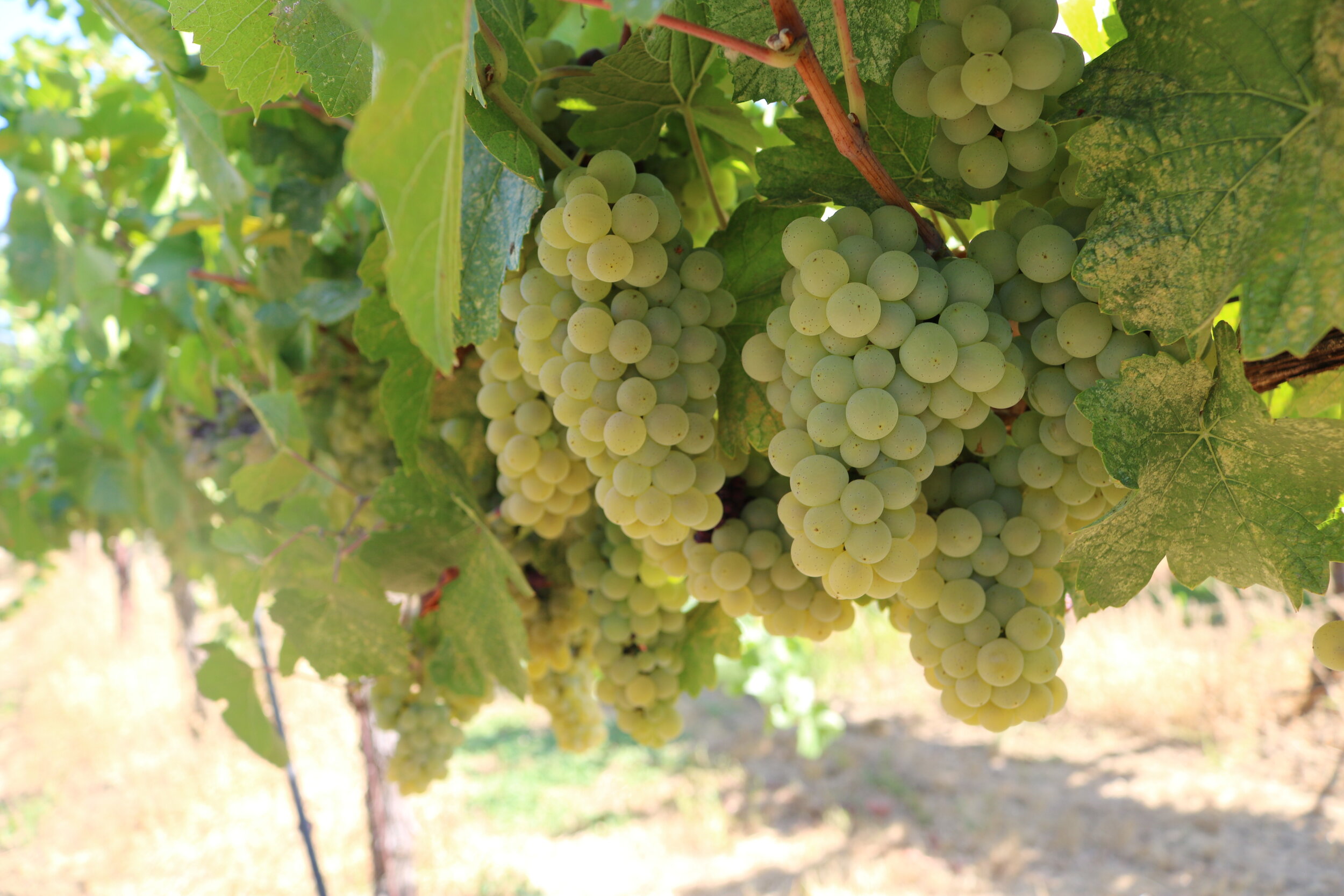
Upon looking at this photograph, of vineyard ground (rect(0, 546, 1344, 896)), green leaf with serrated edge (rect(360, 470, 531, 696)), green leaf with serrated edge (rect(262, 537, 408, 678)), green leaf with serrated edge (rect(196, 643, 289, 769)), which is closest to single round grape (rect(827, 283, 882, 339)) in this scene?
green leaf with serrated edge (rect(360, 470, 531, 696))

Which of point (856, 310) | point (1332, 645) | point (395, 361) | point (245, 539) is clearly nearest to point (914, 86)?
point (856, 310)

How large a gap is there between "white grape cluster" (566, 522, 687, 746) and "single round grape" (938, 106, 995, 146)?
1.54 ft

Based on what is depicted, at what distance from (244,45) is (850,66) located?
44 cm

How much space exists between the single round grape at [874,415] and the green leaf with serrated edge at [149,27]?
2.25ft

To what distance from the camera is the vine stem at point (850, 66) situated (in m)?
0.39

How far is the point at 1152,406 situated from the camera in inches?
16.1

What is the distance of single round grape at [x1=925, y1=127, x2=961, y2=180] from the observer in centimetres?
45

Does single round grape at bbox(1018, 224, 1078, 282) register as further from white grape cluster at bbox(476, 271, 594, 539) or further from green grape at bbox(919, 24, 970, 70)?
white grape cluster at bbox(476, 271, 594, 539)

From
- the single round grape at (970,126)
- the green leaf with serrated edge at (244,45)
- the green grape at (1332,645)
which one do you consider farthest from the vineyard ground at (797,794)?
the green leaf with serrated edge at (244,45)

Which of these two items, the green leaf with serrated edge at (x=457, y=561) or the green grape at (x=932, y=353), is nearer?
the green grape at (x=932, y=353)

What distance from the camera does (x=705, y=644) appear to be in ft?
2.87

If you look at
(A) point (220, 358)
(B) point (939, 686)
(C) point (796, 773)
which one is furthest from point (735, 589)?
(C) point (796, 773)

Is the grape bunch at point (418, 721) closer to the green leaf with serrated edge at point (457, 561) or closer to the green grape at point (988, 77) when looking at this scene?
the green leaf with serrated edge at point (457, 561)

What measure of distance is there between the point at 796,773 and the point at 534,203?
18.2ft
